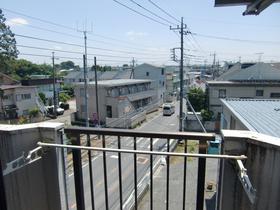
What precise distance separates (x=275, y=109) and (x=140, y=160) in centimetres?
579

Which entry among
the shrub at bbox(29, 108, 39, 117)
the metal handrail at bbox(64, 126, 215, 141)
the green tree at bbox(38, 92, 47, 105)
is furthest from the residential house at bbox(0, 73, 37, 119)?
the metal handrail at bbox(64, 126, 215, 141)

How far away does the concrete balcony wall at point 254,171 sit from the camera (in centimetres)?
115

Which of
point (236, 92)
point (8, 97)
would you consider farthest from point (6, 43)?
point (236, 92)

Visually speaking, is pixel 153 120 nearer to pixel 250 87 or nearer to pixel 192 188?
pixel 250 87

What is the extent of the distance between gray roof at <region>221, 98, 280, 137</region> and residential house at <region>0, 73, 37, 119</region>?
15.5m

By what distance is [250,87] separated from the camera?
15992 millimetres

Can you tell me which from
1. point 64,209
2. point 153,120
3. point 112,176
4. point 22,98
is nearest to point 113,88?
point 153,120

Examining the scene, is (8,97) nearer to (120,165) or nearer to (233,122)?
(233,122)

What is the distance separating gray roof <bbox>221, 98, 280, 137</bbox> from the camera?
208 inches

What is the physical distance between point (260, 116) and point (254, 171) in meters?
5.98

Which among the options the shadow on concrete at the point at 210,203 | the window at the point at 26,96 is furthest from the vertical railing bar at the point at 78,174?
the window at the point at 26,96

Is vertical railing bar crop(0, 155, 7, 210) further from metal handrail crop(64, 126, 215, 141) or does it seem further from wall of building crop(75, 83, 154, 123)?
wall of building crop(75, 83, 154, 123)

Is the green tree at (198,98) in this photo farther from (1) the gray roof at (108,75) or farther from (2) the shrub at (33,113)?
(1) the gray roof at (108,75)

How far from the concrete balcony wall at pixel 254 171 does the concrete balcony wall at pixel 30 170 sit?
3.77 ft
